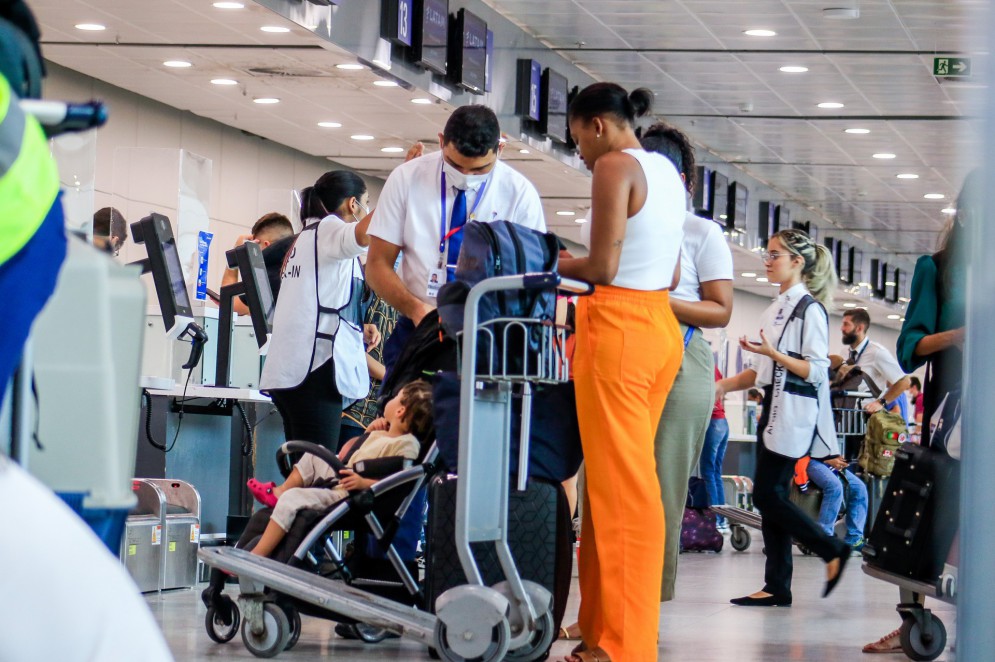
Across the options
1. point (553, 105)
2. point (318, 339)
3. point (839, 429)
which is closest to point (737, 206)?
point (553, 105)

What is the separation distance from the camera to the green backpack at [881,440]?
1028 centimetres

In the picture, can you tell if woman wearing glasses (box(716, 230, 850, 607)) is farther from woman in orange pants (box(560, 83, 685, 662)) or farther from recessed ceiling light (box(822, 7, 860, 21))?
recessed ceiling light (box(822, 7, 860, 21))

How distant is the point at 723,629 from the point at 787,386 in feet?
5.07

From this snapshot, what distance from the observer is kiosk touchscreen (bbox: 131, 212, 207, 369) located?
21.0ft

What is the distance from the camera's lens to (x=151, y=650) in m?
1.21

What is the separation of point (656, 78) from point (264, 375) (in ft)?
27.3

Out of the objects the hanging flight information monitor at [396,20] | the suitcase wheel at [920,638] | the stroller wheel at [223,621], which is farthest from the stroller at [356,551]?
the hanging flight information monitor at [396,20]

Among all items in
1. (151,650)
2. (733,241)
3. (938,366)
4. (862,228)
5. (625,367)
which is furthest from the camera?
(862,228)

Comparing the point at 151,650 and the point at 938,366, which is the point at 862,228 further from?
the point at 151,650

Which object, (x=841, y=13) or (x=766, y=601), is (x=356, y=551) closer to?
(x=766, y=601)

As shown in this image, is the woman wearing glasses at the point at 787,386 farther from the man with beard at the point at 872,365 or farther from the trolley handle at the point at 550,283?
the man with beard at the point at 872,365

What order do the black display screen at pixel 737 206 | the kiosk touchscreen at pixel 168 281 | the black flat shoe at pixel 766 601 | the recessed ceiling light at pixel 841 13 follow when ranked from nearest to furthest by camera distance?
the black flat shoe at pixel 766 601 → the kiosk touchscreen at pixel 168 281 → the recessed ceiling light at pixel 841 13 → the black display screen at pixel 737 206

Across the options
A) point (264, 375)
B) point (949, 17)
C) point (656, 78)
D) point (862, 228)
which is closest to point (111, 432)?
point (264, 375)

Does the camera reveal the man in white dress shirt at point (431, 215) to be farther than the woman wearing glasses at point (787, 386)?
No
